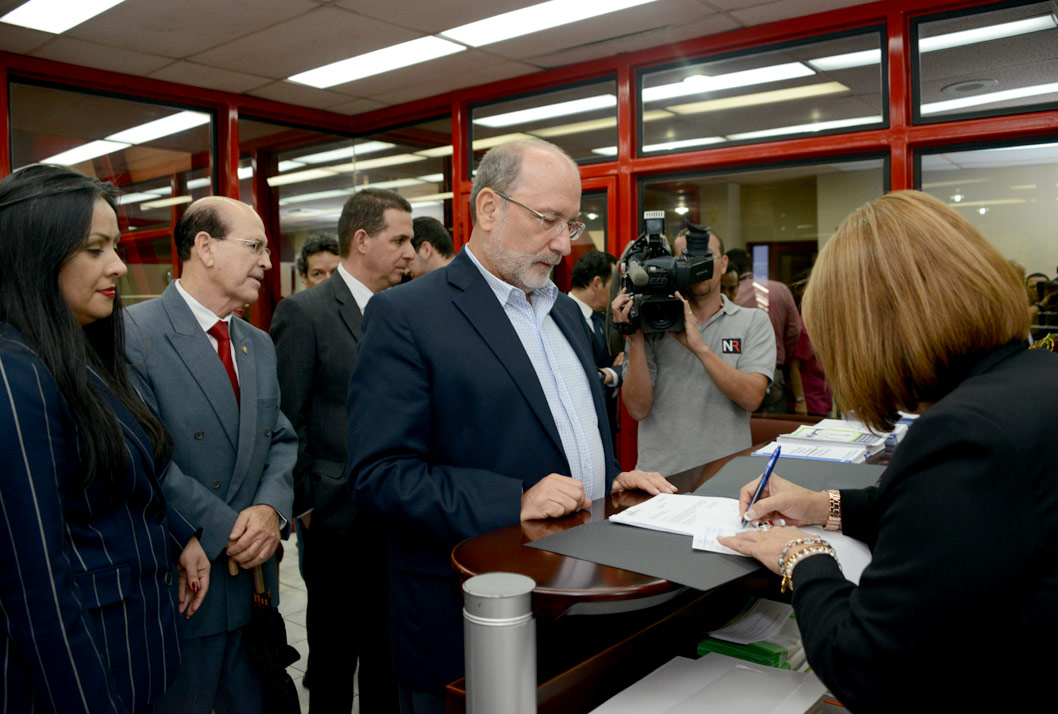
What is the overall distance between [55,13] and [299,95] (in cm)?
191

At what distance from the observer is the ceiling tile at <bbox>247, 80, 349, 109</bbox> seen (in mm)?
5820

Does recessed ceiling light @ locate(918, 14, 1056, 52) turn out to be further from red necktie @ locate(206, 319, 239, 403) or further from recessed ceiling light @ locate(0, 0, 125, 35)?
recessed ceiling light @ locate(0, 0, 125, 35)

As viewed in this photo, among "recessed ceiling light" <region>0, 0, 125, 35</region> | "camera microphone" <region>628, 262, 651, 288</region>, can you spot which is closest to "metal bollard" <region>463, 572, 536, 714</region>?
"camera microphone" <region>628, 262, 651, 288</region>

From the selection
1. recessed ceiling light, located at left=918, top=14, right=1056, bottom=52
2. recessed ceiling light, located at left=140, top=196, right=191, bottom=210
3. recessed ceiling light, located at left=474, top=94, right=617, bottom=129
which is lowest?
recessed ceiling light, located at left=140, top=196, right=191, bottom=210

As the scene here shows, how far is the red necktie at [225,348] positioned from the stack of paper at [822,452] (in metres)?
1.37

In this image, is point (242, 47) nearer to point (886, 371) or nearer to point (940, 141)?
point (940, 141)

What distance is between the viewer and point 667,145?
5.23 m

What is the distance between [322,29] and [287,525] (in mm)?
3585

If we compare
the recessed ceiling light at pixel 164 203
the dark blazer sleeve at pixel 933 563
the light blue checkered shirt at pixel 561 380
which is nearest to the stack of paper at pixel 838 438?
the light blue checkered shirt at pixel 561 380

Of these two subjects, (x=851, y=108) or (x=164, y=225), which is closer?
(x=851, y=108)

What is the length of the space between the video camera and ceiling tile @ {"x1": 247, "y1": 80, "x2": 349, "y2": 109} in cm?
404

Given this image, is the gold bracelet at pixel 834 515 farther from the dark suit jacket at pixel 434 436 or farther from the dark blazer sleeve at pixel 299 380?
the dark blazer sleeve at pixel 299 380

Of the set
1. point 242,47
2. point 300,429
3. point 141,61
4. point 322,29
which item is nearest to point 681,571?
point 300,429

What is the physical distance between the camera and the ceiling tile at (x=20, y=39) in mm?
4559
